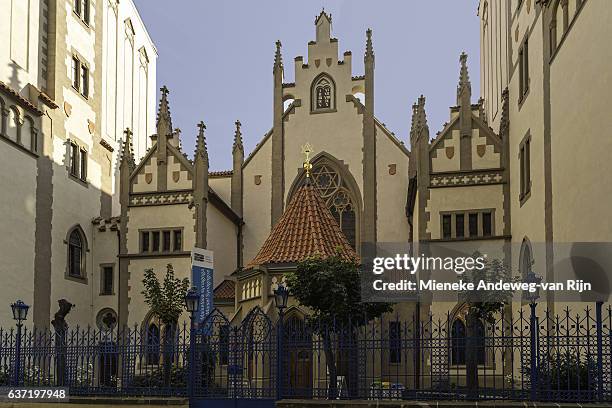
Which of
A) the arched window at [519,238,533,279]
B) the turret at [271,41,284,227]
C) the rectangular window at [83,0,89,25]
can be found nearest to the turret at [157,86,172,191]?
the turret at [271,41,284,227]

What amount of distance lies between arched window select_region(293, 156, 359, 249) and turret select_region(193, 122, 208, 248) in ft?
16.1

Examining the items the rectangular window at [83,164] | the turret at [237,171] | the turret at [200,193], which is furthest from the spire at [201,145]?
the rectangular window at [83,164]

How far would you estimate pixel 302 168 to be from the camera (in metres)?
36.6

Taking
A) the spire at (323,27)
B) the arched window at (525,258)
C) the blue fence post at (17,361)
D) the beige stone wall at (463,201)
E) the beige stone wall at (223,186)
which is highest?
the spire at (323,27)

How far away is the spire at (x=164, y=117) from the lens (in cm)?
3491

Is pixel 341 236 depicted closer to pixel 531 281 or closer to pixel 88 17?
pixel 531 281

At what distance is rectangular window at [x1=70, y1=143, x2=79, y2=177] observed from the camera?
34500mm

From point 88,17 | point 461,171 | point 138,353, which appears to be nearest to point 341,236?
point 461,171

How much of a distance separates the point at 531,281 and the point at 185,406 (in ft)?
25.6

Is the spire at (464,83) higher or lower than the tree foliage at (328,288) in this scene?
higher

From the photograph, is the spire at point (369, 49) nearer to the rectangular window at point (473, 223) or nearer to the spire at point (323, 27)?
the spire at point (323, 27)

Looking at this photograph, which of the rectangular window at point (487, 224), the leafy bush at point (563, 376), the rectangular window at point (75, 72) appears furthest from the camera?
the rectangular window at point (75, 72)

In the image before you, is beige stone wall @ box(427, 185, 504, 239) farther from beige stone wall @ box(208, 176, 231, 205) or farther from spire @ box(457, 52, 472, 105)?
beige stone wall @ box(208, 176, 231, 205)

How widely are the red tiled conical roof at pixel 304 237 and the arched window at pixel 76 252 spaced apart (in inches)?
389
